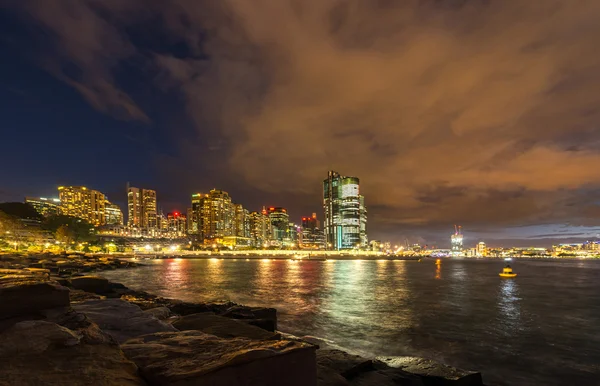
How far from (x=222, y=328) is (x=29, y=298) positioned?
5.01 m

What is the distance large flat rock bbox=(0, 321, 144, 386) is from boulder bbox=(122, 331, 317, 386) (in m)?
0.39

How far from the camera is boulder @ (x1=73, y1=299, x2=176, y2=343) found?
7832 mm

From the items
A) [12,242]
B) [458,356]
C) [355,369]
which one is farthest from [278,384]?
[12,242]

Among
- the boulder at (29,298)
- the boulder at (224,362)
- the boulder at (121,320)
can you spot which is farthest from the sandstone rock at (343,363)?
the boulder at (29,298)

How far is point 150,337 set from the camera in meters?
6.69

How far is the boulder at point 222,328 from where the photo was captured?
→ 927 cm

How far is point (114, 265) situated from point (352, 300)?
269 feet

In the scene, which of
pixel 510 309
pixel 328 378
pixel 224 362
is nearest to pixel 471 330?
pixel 510 309

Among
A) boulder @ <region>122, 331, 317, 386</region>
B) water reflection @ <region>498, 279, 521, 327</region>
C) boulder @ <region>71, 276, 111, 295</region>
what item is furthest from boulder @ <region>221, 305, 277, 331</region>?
water reflection @ <region>498, 279, 521, 327</region>

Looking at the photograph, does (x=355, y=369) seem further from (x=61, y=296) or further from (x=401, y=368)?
(x=61, y=296)

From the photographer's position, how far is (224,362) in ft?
15.5

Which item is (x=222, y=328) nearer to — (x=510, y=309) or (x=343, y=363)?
(x=343, y=363)

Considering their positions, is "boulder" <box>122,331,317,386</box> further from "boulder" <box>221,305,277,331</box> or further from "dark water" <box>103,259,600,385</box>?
"dark water" <box>103,259,600,385</box>

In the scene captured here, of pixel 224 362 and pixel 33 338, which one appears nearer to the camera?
pixel 33 338
